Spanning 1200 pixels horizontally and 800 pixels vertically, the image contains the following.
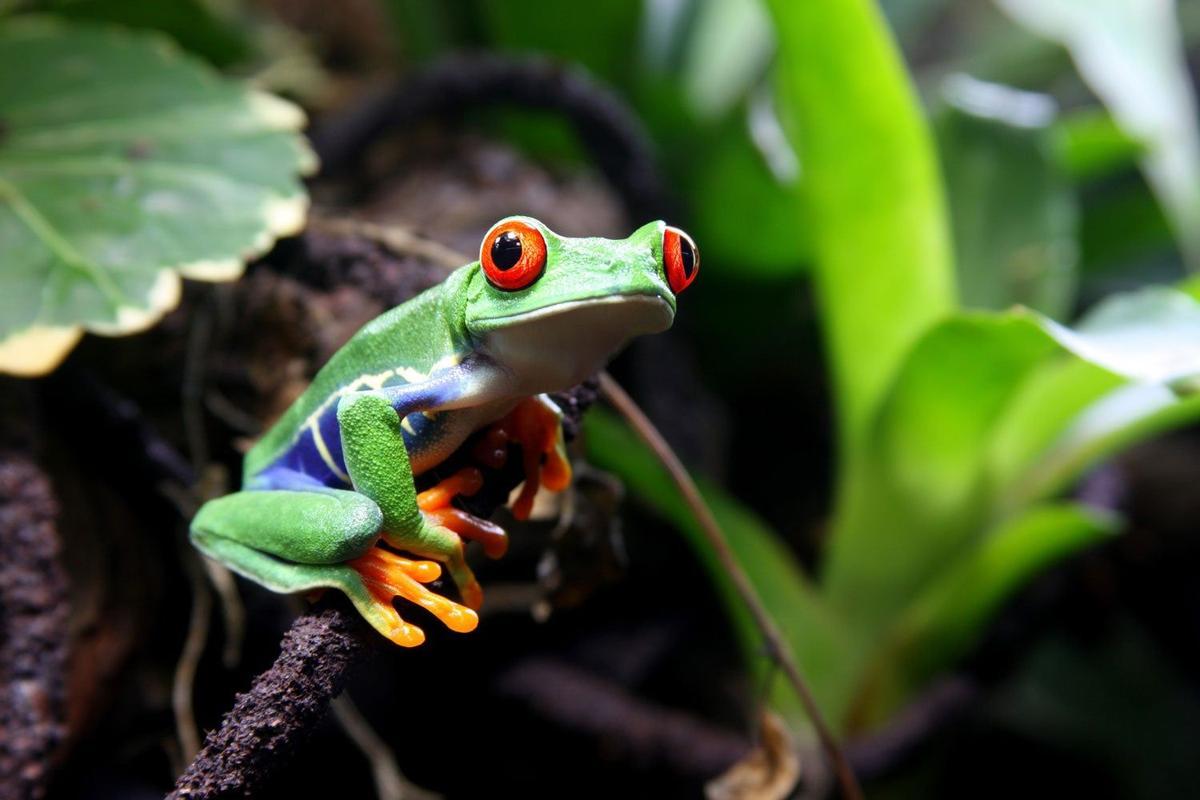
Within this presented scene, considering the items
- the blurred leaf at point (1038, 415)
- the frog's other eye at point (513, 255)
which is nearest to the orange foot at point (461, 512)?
the frog's other eye at point (513, 255)

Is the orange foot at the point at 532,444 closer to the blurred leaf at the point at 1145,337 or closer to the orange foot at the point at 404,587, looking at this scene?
the orange foot at the point at 404,587

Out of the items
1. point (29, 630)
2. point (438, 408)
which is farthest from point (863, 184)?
point (29, 630)

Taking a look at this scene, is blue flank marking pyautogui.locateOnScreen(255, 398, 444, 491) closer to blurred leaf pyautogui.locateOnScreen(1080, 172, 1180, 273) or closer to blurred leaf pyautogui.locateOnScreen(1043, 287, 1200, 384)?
blurred leaf pyautogui.locateOnScreen(1043, 287, 1200, 384)

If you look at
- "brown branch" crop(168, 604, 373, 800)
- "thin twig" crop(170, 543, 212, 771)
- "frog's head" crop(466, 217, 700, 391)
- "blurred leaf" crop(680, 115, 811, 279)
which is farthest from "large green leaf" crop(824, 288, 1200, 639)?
"thin twig" crop(170, 543, 212, 771)

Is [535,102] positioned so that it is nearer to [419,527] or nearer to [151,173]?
[151,173]

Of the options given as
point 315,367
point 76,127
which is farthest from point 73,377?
point 76,127

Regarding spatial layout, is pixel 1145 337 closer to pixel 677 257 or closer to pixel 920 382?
pixel 920 382
